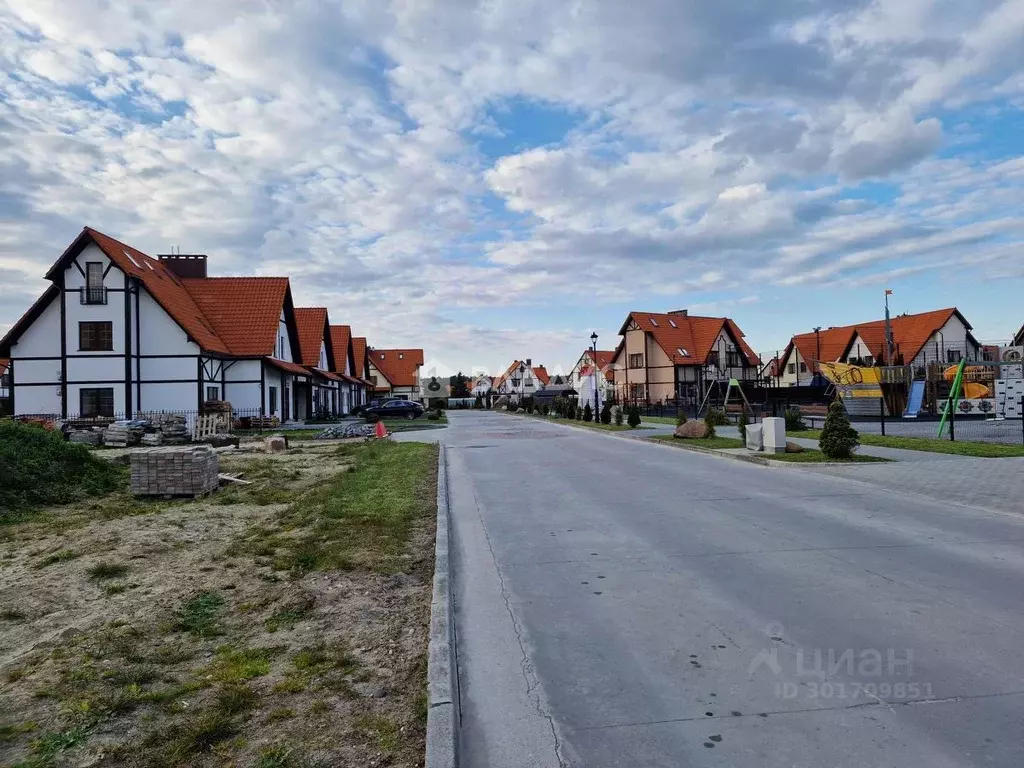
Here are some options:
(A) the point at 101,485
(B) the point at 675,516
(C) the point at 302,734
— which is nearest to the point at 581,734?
(C) the point at 302,734

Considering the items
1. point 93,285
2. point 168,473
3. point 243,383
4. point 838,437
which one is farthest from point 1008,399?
point 93,285

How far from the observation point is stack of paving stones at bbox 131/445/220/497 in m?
12.1

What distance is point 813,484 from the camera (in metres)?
12.2

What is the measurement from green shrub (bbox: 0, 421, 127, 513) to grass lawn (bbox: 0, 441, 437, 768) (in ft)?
7.16

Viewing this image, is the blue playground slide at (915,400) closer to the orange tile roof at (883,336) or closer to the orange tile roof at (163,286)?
the orange tile roof at (883,336)

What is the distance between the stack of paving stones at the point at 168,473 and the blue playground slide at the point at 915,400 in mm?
33083

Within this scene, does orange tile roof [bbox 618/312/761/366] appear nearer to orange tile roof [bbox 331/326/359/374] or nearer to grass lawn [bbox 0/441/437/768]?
orange tile roof [bbox 331/326/359/374]

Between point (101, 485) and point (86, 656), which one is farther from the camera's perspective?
point (101, 485)

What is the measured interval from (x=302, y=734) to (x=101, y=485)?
12.2 m

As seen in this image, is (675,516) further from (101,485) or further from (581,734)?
(101,485)

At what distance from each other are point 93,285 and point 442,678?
32823 millimetres

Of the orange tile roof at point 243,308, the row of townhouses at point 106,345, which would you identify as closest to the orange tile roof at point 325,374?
the orange tile roof at point 243,308

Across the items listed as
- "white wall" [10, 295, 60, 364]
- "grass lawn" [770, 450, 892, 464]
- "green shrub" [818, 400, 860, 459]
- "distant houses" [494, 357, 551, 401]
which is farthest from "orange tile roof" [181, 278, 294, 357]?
"distant houses" [494, 357, 551, 401]

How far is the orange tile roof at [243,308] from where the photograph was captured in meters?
35.0
